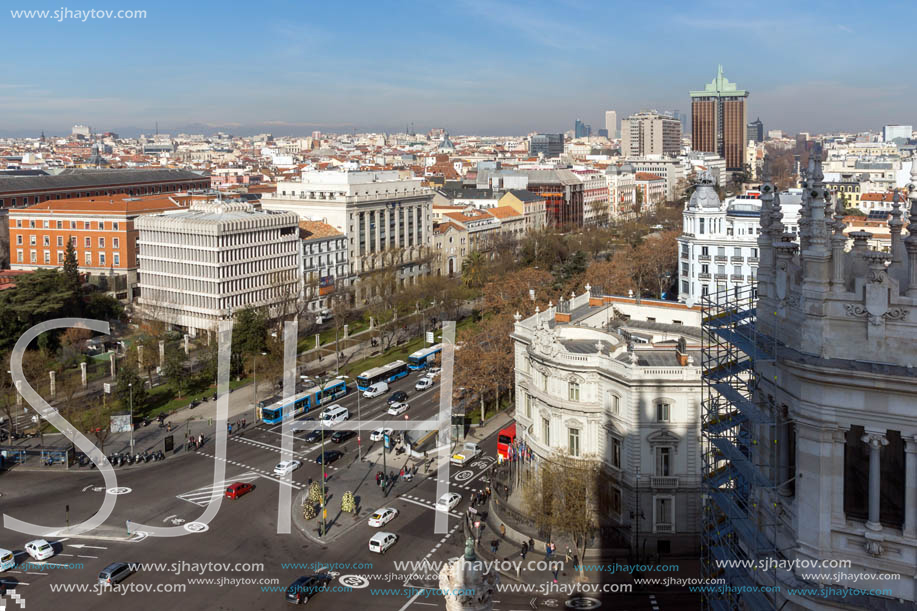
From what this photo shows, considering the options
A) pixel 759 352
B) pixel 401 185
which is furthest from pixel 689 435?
pixel 401 185

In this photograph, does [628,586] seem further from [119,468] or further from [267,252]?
[267,252]

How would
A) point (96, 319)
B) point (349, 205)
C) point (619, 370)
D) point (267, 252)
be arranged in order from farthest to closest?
1. point (349, 205)
2. point (267, 252)
3. point (96, 319)
4. point (619, 370)

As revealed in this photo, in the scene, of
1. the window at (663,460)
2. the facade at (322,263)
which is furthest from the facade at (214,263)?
the window at (663,460)

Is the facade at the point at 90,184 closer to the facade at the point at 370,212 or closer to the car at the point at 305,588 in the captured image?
the facade at the point at 370,212

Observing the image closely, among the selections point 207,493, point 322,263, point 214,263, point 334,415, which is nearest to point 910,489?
point 207,493

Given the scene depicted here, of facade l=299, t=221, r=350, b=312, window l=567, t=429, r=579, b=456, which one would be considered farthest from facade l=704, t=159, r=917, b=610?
facade l=299, t=221, r=350, b=312

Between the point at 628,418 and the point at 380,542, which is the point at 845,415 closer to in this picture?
the point at 628,418
